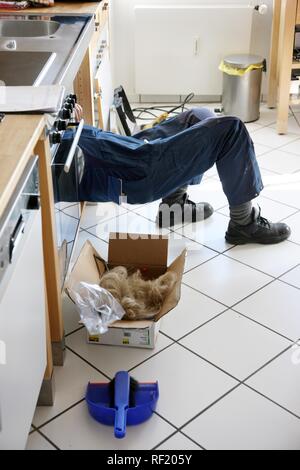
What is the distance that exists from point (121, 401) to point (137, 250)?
2.03 feet

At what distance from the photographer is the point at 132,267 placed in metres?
2.17

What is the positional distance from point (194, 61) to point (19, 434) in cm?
303

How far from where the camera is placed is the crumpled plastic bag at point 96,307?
1868 millimetres

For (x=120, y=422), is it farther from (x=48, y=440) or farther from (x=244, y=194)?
(x=244, y=194)

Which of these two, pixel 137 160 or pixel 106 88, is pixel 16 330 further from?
pixel 106 88

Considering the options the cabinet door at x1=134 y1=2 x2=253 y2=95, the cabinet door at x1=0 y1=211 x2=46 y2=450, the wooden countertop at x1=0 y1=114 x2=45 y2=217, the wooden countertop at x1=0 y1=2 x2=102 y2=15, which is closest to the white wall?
the cabinet door at x1=134 y1=2 x2=253 y2=95

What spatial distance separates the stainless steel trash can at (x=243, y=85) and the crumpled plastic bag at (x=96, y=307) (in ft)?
6.79

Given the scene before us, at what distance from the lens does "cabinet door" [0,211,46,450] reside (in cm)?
120

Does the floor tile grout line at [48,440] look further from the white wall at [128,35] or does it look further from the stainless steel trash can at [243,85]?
the white wall at [128,35]

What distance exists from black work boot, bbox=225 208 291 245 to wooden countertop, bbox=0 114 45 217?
1212 mm

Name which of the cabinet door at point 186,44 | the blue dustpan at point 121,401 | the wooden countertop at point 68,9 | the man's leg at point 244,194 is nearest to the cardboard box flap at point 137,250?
the man's leg at point 244,194

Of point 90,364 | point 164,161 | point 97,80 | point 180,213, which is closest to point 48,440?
point 90,364

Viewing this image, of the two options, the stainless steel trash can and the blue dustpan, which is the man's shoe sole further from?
the stainless steel trash can

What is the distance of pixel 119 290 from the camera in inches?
79.4
